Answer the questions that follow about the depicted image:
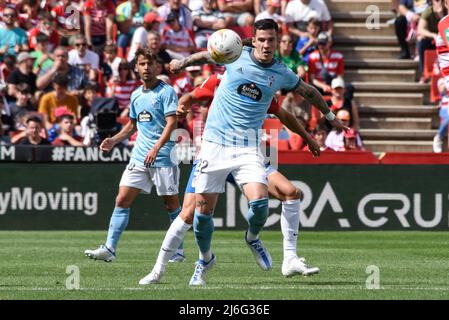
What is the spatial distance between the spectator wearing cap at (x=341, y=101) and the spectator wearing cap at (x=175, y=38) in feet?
10.1

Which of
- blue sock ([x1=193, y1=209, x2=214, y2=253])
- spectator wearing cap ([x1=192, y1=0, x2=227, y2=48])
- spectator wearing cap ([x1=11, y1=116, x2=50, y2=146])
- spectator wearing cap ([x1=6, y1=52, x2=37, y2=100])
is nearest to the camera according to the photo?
blue sock ([x1=193, y1=209, x2=214, y2=253])

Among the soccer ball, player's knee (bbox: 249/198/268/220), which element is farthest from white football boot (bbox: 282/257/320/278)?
the soccer ball

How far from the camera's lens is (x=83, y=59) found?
24781 mm

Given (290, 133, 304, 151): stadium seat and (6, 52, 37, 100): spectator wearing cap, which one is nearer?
(290, 133, 304, 151): stadium seat

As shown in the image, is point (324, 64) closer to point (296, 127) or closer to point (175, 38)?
point (175, 38)

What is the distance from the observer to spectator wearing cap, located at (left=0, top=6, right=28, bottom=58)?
24.8 m

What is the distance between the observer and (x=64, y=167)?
21234 millimetres

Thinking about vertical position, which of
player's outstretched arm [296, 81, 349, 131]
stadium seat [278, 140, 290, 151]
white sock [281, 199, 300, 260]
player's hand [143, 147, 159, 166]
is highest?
player's outstretched arm [296, 81, 349, 131]

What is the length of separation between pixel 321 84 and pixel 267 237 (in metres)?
5.62

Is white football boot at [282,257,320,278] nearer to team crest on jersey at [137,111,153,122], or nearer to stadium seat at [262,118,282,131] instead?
team crest on jersey at [137,111,153,122]

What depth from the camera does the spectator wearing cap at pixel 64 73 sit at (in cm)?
2408

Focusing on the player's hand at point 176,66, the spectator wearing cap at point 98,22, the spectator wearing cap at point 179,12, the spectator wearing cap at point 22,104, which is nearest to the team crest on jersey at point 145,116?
the player's hand at point 176,66

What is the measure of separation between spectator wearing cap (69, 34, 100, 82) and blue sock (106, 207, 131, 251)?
9.79 meters

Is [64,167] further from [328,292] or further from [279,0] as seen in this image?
[328,292]
